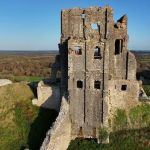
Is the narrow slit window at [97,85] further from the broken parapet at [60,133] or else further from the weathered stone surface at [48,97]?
the weathered stone surface at [48,97]

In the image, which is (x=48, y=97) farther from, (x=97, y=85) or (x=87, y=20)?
(x=87, y=20)

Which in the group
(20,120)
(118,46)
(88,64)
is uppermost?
(118,46)

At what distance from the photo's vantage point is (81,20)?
2498 cm

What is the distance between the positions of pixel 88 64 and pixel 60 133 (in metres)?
6.01

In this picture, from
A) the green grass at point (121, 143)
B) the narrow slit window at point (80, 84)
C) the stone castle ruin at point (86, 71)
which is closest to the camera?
the green grass at point (121, 143)

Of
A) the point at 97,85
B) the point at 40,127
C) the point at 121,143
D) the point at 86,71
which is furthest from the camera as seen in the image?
the point at 40,127

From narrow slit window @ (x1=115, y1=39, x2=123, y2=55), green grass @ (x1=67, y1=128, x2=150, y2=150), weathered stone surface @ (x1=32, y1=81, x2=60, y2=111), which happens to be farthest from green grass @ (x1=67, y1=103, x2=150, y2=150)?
narrow slit window @ (x1=115, y1=39, x2=123, y2=55)

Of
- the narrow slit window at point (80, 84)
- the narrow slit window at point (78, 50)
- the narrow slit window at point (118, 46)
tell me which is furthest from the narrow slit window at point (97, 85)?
the narrow slit window at point (118, 46)

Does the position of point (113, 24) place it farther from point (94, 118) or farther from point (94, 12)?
point (94, 118)

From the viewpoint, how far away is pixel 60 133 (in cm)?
2295

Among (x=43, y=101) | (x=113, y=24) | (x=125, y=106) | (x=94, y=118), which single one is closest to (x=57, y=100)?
(x=43, y=101)

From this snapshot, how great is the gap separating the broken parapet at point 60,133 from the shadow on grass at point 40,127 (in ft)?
7.08

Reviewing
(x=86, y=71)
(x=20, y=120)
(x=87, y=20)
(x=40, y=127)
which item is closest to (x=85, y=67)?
(x=86, y=71)

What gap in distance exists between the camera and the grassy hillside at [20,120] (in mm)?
24703
